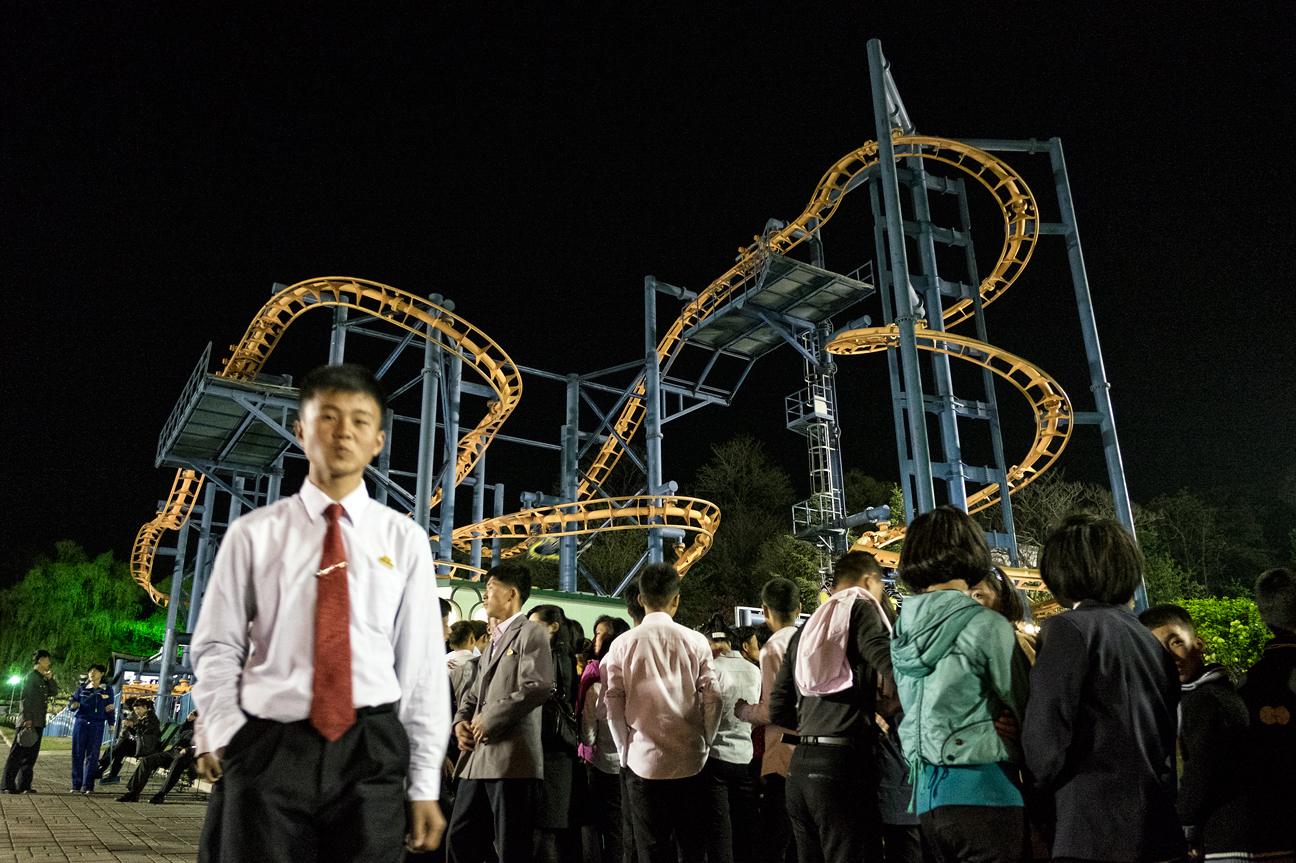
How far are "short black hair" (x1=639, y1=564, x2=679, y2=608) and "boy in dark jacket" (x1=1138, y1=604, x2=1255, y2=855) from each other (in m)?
2.19

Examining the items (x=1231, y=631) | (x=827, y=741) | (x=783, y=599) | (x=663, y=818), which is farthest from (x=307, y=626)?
(x=1231, y=631)

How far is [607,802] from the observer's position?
5406 millimetres

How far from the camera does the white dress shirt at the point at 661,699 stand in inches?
165

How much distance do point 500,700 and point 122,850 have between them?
4.50m

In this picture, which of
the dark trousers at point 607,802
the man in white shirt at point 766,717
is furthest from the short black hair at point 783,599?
the dark trousers at point 607,802

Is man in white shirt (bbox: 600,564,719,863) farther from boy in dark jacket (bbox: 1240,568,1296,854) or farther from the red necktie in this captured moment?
the red necktie

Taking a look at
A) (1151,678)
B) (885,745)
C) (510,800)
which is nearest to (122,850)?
(510,800)

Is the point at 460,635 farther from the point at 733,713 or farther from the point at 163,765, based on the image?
the point at 163,765

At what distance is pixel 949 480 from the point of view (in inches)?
585

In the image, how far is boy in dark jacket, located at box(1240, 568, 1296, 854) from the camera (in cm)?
315

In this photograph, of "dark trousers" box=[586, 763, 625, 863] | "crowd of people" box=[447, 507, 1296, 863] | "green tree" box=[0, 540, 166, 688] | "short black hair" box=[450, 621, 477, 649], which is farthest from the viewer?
"green tree" box=[0, 540, 166, 688]

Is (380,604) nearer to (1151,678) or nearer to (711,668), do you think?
(1151,678)

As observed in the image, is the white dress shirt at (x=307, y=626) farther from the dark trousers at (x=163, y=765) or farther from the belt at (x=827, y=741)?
the dark trousers at (x=163, y=765)

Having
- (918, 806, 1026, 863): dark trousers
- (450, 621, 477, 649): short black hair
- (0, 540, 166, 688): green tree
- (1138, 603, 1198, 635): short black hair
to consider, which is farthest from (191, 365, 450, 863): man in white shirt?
(0, 540, 166, 688): green tree
